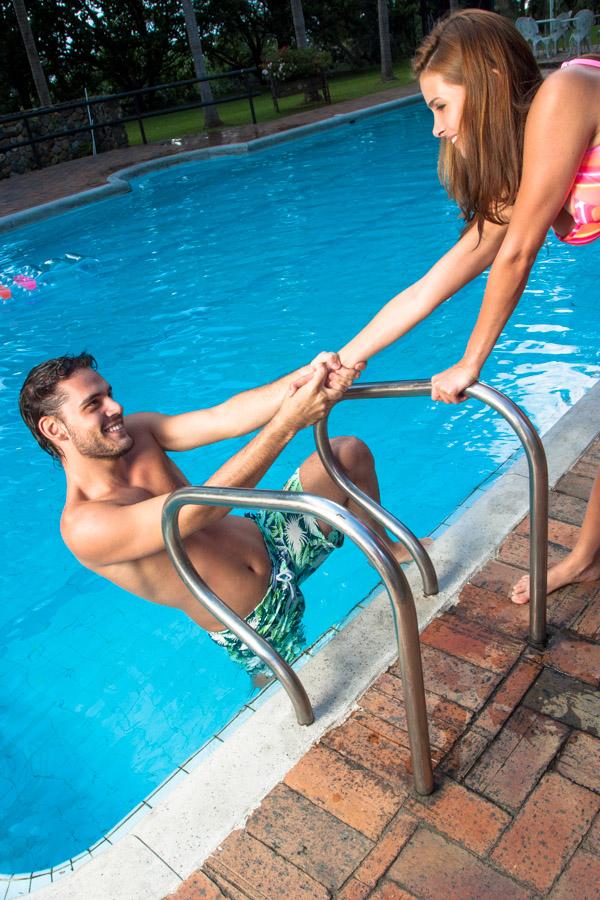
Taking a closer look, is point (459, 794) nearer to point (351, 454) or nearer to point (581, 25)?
point (351, 454)

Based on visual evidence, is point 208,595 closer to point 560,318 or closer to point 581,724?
point 581,724

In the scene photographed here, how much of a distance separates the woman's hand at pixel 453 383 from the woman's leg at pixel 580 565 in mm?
694

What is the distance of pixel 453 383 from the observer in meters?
2.17

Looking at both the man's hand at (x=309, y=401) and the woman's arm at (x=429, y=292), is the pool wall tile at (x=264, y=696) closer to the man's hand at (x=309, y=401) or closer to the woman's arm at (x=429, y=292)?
the man's hand at (x=309, y=401)

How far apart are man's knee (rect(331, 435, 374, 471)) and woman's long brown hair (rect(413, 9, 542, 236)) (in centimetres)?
117

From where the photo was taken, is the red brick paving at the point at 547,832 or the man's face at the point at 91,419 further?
the man's face at the point at 91,419

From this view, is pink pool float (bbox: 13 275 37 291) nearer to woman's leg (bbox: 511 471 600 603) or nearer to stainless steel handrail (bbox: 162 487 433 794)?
stainless steel handrail (bbox: 162 487 433 794)

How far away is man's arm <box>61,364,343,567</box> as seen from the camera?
2.18 metres

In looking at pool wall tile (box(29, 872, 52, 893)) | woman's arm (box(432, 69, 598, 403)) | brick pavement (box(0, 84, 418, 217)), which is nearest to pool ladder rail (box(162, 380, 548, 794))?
woman's arm (box(432, 69, 598, 403))

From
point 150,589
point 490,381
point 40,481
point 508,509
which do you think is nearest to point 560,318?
point 490,381

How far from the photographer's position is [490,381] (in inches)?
230

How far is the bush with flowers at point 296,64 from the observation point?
18.8 metres

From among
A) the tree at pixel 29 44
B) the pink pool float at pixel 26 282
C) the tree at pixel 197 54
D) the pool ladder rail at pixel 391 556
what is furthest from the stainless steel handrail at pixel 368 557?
the tree at pixel 29 44


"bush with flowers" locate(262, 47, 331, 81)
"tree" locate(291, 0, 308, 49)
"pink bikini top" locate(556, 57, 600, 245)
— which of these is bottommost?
"pink bikini top" locate(556, 57, 600, 245)
